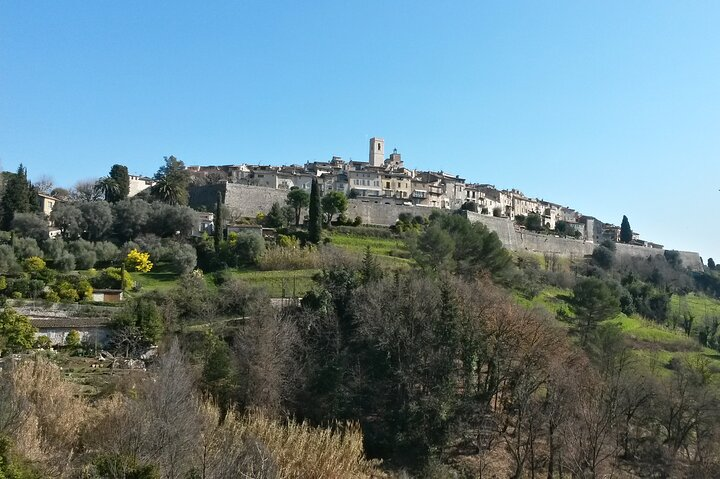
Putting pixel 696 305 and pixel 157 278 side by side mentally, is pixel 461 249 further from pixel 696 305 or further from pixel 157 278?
pixel 696 305

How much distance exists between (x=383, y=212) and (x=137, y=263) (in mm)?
29932

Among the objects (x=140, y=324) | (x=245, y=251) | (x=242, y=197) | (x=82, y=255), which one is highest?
(x=242, y=197)

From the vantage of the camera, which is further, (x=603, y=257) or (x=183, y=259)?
(x=603, y=257)

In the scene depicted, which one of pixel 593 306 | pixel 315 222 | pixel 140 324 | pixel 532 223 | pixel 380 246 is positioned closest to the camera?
pixel 140 324

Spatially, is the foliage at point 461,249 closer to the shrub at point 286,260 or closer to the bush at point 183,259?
the shrub at point 286,260

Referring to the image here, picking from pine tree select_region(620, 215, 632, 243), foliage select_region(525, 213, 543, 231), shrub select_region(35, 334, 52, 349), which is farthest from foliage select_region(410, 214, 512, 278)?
pine tree select_region(620, 215, 632, 243)

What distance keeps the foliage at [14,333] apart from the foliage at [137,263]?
522 inches

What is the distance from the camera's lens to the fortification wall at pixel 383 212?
59625 millimetres

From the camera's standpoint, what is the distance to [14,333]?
83.4ft

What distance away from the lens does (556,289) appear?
182 feet

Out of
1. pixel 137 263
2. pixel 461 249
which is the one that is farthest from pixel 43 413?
pixel 461 249

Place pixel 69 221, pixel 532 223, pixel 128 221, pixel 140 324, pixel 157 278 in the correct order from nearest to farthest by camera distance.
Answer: pixel 140 324
pixel 157 278
pixel 69 221
pixel 128 221
pixel 532 223

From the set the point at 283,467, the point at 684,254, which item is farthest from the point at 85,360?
the point at 684,254

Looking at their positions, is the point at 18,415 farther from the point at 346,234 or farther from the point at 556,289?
the point at 556,289
